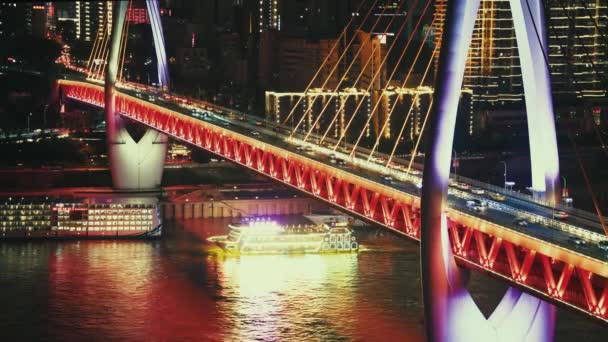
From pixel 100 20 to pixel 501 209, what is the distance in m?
45.1

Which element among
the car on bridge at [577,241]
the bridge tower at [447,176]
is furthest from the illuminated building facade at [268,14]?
the car on bridge at [577,241]

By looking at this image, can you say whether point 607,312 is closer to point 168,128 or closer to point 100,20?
point 168,128

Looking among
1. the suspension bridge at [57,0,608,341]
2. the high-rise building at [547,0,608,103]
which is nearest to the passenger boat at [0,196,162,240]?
the suspension bridge at [57,0,608,341]

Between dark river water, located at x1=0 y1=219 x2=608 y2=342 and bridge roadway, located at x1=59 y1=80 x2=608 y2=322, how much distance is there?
4.28 feet

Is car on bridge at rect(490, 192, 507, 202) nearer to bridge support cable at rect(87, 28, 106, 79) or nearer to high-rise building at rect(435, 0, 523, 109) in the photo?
bridge support cable at rect(87, 28, 106, 79)

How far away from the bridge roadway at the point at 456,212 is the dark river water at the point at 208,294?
1.30 meters

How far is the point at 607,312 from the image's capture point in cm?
1197

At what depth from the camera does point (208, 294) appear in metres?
20.0

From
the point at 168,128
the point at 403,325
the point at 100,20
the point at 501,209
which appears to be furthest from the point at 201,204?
the point at 100,20

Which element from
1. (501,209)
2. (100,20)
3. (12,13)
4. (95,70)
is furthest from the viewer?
(100,20)

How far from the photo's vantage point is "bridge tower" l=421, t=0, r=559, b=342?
13.4 m

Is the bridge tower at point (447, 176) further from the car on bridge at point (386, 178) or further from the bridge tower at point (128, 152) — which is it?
the bridge tower at point (128, 152)

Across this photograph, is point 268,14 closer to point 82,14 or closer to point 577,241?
point 82,14

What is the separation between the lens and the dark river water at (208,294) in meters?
17.4
